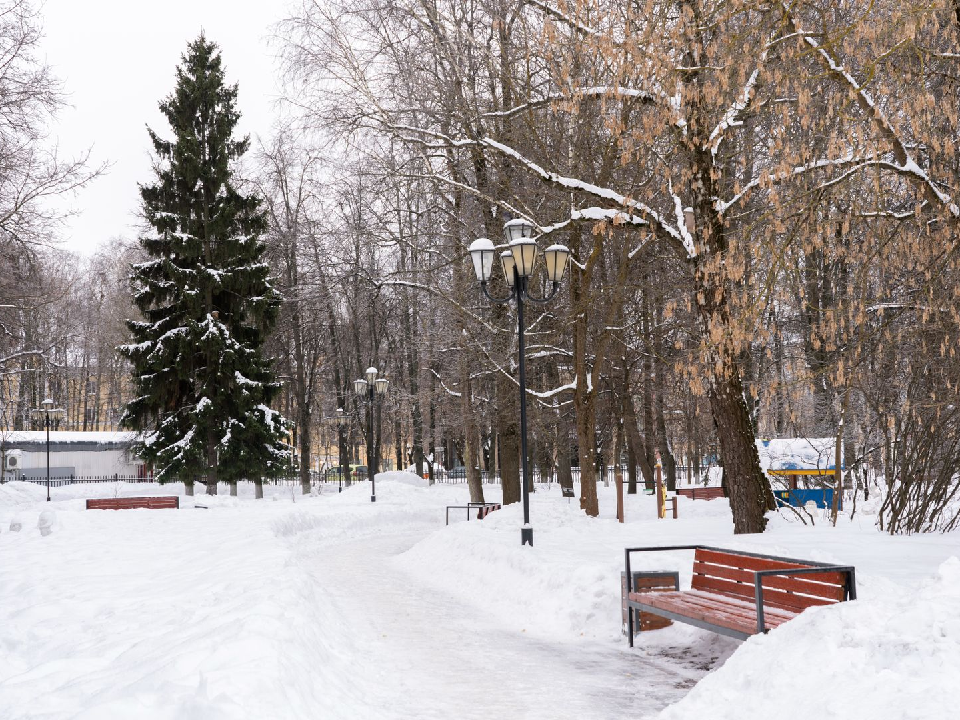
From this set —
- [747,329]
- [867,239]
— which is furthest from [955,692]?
[867,239]

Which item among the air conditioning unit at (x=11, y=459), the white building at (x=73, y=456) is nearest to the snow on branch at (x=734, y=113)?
the air conditioning unit at (x=11, y=459)

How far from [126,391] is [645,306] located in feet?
170

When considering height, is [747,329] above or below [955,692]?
above

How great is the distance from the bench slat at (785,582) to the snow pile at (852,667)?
133 cm

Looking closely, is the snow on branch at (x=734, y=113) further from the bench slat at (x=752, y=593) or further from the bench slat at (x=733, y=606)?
the bench slat at (x=733, y=606)

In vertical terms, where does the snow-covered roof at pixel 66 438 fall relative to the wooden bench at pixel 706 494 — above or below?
above

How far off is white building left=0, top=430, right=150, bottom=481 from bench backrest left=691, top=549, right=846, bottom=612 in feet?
147

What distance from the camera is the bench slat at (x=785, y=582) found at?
23.0 ft

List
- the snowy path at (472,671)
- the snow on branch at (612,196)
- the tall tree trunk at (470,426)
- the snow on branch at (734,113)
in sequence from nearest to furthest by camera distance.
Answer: the snowy path at (472,671)
the snow on branch at (734,113)
the snow on branch at (612,196)
the tall tree trunk at (470,426)

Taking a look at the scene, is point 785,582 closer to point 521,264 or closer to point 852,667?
point 852,667

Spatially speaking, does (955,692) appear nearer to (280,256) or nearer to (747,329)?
(747,329)

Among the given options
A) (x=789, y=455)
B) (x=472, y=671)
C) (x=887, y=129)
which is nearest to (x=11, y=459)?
(x=789, y=455)

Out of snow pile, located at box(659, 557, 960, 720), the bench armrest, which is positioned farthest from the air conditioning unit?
snow pile, located at box(659, 557, 960, 720)

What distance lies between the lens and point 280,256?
4512cm
